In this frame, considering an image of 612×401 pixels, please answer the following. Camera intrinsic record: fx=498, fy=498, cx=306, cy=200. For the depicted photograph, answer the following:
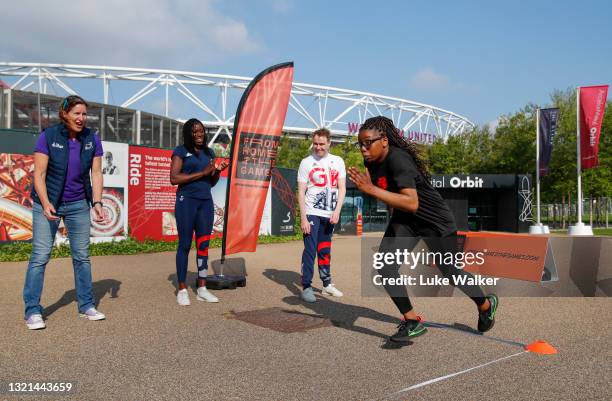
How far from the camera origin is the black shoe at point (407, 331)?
3.52 meters

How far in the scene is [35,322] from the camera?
396 cm

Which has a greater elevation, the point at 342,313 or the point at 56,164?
the point at 56,164

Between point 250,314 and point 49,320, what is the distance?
173cm

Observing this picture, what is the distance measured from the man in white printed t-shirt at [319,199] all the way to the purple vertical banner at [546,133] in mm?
20253

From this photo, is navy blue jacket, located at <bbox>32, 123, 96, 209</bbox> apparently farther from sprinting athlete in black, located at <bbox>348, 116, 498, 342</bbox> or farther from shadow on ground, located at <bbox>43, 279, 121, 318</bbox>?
sprinting athlete in black, located at <bbox>348, 116, 498, 342</bbox>

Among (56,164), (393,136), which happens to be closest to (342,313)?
(393,136)

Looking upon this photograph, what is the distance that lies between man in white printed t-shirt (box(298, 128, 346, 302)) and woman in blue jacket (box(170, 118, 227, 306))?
1.01 meters

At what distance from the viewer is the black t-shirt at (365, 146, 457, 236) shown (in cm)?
352

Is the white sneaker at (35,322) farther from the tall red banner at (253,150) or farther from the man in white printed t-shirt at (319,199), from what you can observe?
the man in white printed t-shirt at (319,199)

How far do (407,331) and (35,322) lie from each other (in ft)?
9.53

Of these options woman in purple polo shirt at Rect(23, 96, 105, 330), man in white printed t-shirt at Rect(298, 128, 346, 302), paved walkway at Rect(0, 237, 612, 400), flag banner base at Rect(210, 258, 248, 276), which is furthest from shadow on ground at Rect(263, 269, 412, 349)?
woman in purple polo shirt at Rect(23, 96, 105, 330)

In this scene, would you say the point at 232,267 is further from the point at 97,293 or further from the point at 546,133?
the point at 546,133

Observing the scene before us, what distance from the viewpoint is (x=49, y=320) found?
430 cm

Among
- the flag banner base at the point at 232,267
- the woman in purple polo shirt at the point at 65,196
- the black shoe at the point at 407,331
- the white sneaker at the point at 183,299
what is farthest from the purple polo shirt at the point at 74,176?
the flag banner base at the point at 232,267
